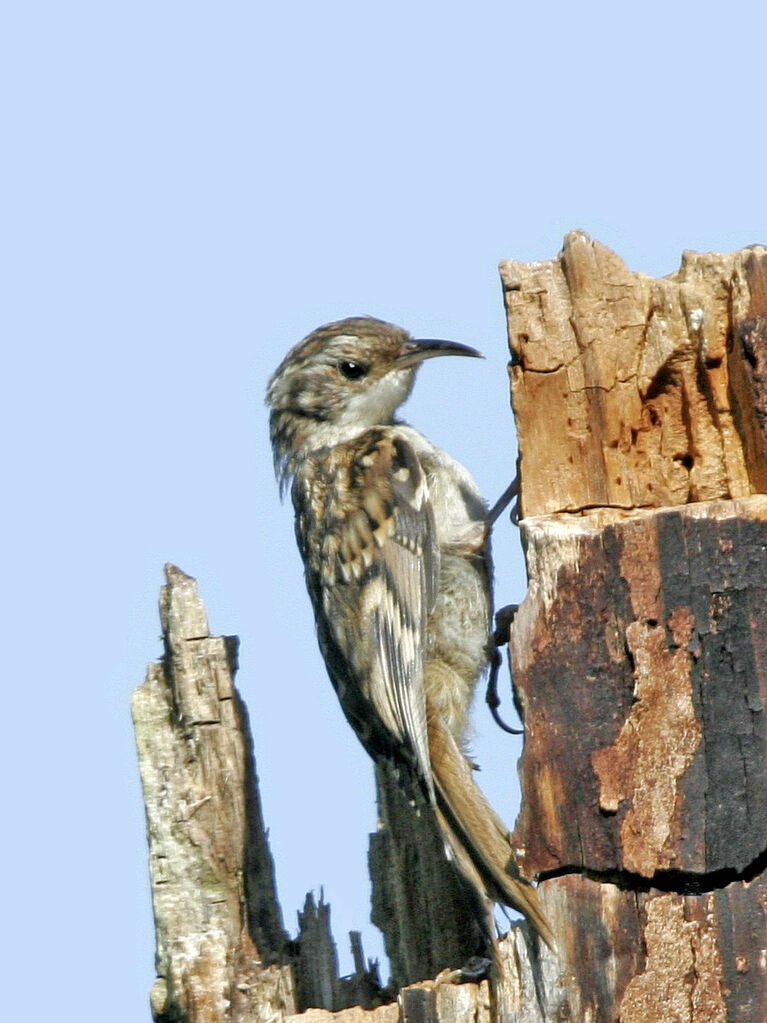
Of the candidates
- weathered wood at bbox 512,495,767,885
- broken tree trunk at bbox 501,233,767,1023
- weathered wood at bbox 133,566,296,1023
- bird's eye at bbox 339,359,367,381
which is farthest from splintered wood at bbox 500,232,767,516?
bird's eye at bbox 339,359,367,381

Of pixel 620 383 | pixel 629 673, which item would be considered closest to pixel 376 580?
pixel 620 383

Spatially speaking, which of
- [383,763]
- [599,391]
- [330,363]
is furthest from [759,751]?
[330,363]

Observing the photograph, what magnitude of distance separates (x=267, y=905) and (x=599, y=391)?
2.24 metres

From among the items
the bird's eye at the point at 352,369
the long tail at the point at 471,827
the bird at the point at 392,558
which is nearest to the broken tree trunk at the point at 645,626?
the long tail at the point at 471,827

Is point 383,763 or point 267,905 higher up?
point 383,763

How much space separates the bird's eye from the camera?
6902 mm

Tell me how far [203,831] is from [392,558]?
1279mm

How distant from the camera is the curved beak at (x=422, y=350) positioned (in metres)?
6.73

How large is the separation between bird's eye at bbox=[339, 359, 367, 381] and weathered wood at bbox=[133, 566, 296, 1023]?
4.69 ft

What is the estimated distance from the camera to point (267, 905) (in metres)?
5.91

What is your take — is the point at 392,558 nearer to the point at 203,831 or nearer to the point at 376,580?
the point at 376,580

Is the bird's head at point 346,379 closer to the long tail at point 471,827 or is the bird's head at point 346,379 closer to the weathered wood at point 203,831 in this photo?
the weathered wood at point 203,831

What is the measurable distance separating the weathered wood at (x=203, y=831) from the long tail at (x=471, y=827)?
2.31ft

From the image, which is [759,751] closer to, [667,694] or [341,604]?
[667,694]
